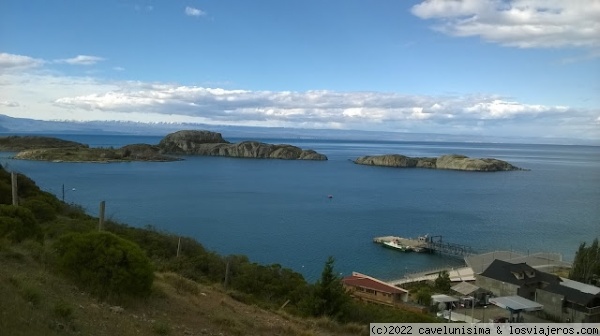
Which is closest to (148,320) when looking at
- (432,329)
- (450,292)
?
(432,329)

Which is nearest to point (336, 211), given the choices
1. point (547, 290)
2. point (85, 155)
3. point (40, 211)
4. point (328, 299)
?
point (547, 290)

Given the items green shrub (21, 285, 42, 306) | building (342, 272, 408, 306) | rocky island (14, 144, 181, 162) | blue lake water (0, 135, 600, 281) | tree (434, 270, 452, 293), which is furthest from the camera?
rocky island (14, 144, 181, 162)

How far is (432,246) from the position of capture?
124 feet

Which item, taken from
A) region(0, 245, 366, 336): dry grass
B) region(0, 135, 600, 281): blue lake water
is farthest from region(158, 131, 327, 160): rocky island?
region(0, 245, 366, 336): dry grass

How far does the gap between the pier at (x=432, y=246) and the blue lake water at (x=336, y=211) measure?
1.05 m

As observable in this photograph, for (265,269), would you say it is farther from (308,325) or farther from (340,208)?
(340,208)

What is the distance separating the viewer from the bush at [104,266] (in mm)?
8477

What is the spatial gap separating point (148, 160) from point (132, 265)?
109515mm

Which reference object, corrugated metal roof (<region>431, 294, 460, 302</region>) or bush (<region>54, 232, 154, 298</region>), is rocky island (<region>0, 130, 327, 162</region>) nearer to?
corrugated metal roof (<region>431, 294, 460, 302</region>)

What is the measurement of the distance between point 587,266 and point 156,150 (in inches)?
4906

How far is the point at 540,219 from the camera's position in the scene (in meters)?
50.3

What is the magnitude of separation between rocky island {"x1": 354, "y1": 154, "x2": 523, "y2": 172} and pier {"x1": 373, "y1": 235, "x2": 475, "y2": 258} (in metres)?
79.2

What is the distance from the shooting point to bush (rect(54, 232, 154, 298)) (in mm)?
8477

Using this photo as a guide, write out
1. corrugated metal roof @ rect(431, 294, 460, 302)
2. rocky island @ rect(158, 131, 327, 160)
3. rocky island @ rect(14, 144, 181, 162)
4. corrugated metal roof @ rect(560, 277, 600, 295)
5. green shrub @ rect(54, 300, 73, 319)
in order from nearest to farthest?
green shrub @ rect(54, 300, 73, 319) → corrugated metal roof @ rect(431, 294, 460, 302) → corrugated metal roof @ rect(560, 277, 600, 295) → rocky island @ rect(14, 144, 181, 162) → rocky island @ rect(158, 131, 327, 160)
